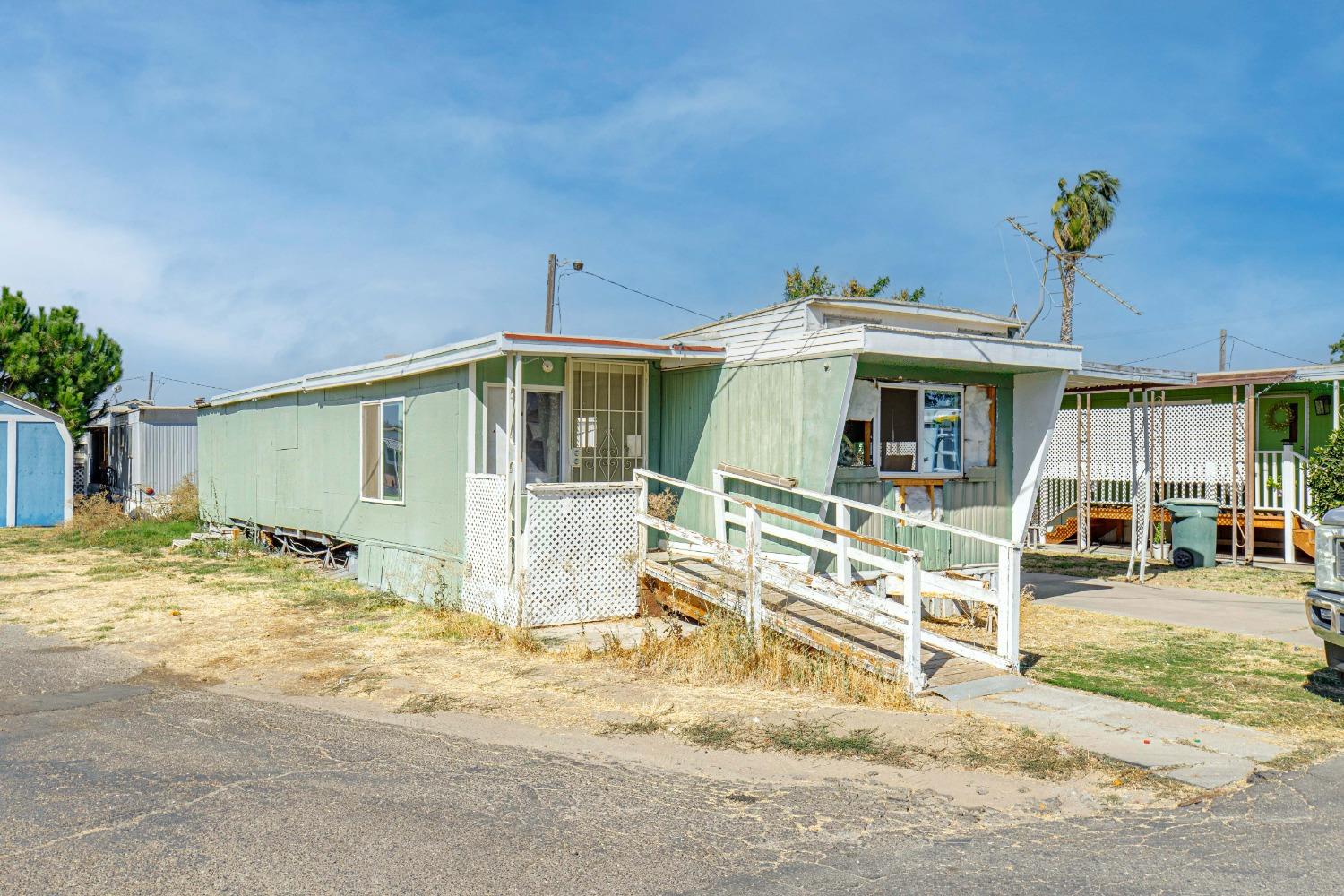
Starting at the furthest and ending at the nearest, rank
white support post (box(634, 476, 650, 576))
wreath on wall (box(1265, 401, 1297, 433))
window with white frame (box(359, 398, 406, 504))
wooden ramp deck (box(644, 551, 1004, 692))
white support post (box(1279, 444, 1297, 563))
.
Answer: wreath on wall (box(1265, 401, 1297, 433)) → white support post (box(1279, 444, 1297, 563)) → window with white frame (box(359, 398, 406, 504)) → white support post (box(634, 476, 650, 576)) → wooden ramp deck (box(644, 551, 1004, 692))

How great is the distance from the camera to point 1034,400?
11.6 metres

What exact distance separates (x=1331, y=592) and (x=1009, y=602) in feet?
7.19

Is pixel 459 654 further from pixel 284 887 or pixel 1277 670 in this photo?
pixel 1277 670

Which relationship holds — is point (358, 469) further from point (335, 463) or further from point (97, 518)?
point (97, 518)

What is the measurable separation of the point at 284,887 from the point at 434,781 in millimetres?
1413

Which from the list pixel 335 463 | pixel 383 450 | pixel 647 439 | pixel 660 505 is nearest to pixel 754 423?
pixel 660 505

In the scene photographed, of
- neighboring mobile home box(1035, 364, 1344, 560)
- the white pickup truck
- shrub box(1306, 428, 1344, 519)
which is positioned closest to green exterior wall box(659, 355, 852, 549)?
the white pickup truck

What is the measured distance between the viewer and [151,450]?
24344mm

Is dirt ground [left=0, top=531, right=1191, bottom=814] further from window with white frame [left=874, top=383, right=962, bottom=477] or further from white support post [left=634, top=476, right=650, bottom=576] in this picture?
window with white frame [left=874, top=383, right=962, bottom=477]

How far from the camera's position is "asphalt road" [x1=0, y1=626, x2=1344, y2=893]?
163 inches

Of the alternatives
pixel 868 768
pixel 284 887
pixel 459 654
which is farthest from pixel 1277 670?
pixel 284 887

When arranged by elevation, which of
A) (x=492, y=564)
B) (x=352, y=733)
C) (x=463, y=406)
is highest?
(x=463, y=406)

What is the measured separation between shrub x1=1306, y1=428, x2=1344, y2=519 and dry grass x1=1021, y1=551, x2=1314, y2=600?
1.17 meters

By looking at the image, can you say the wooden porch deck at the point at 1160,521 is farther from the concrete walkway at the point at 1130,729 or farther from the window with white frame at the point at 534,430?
the window with white frame at the point at 534,430
